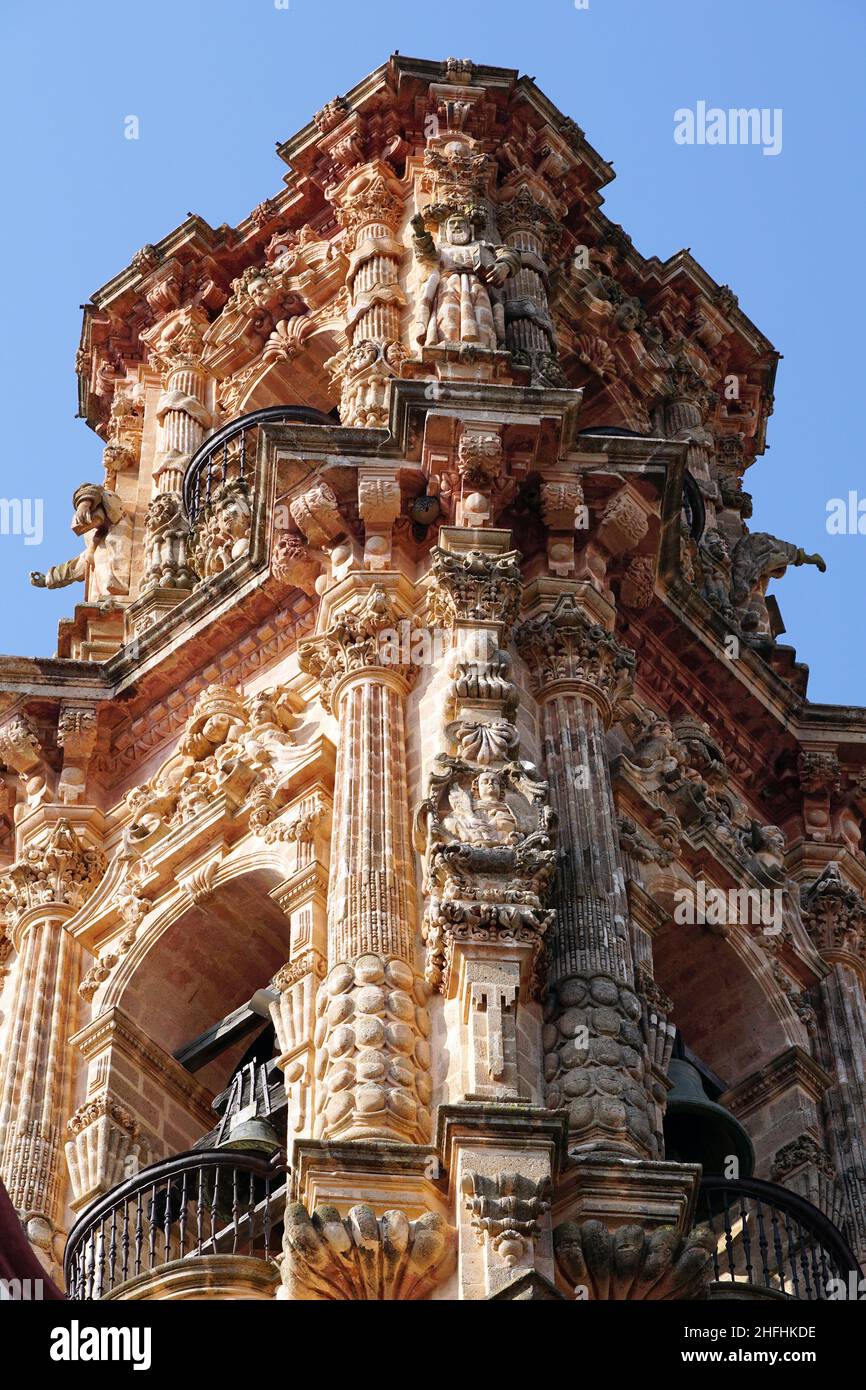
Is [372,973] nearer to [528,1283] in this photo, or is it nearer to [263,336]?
[528,1283]

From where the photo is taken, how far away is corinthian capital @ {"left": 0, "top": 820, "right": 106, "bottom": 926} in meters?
26.1

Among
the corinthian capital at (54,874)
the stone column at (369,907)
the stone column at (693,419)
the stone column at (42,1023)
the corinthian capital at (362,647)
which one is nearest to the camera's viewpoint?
the stone column at (369,907)

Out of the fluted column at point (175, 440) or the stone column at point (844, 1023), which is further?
the fluted column at point (175, 440)

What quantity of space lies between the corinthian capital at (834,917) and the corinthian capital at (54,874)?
598 cm

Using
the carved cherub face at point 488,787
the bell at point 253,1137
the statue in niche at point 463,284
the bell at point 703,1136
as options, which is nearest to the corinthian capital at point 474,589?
the carved cherub face at point 488,787

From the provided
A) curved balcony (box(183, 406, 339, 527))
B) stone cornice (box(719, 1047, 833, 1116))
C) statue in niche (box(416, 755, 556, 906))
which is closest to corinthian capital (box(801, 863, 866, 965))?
stone cornice (box(719, 1047, 833, 1116))

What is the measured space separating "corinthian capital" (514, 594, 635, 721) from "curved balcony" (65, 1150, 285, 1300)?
4.85 m

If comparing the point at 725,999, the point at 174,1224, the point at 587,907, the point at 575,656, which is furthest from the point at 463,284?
the point at 174,1224

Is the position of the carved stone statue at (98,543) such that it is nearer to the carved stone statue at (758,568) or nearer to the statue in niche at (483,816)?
the carved stone statue at (758,568)

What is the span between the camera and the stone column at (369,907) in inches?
775

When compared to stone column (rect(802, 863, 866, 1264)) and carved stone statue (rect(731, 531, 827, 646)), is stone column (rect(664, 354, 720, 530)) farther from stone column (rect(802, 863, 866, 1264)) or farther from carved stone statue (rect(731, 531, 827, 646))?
stone column (rect(802, 863, 866, 1264))
